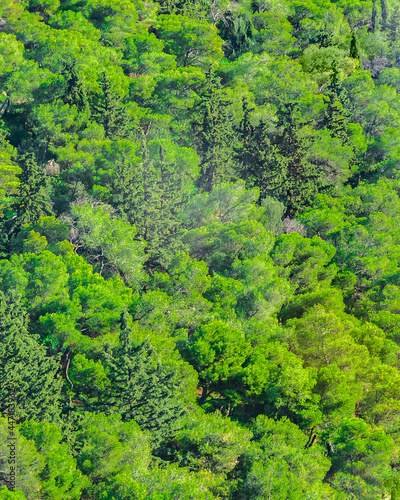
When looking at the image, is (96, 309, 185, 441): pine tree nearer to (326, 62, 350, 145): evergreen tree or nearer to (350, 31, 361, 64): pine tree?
(326, 62, 350, 145): evergreen tree

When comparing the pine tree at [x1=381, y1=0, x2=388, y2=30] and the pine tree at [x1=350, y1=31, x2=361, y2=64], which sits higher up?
the pine tree at [x1=381, y1=0, x2=388, y2=30]

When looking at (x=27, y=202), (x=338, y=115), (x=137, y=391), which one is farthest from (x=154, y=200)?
(x=338, y=115)

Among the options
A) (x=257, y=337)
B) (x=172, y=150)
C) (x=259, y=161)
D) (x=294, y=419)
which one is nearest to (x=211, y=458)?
(x=294, y=419)

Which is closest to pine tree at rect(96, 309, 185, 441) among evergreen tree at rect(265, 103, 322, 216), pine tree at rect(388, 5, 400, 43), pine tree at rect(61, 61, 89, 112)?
pine tree at rect(61, 61, 89, 112)

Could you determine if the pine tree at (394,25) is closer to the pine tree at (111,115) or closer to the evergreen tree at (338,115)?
the evergreen tree at (338,115)

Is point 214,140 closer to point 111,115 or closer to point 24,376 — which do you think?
point 111,115

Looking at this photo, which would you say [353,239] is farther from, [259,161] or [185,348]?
[185,348]
